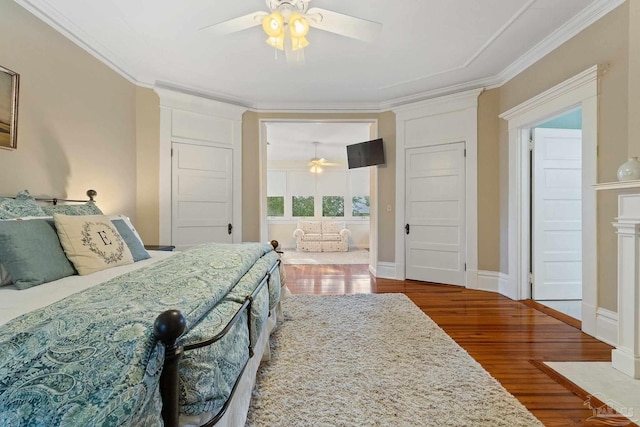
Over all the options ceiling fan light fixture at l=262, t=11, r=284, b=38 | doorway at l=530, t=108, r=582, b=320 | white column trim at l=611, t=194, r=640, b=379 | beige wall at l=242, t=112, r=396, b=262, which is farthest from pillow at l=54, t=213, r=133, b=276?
doorway at l=530, t=108, r=582, b=320

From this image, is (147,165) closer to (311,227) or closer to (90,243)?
(90,243)

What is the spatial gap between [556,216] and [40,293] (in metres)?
4.52

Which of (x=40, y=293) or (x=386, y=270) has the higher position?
(x=40, y=293)

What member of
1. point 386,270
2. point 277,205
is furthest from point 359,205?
point 386,270

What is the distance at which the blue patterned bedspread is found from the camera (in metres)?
0.56

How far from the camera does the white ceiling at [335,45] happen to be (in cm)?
241

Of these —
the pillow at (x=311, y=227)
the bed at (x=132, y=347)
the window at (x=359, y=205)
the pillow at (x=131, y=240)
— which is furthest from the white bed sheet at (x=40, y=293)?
the window at (x=359, y=205)

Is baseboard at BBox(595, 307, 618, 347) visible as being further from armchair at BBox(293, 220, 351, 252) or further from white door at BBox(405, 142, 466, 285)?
armchair at BBox(293, 220, 351, 252)

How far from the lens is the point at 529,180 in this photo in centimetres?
340

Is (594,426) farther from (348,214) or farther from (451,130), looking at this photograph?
(348,214)

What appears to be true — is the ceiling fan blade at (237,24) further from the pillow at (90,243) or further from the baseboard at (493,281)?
the baseboard at (493,281)

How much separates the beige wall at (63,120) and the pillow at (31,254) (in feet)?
3.01

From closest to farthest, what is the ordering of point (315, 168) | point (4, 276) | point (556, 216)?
point (4, 276)
point (556, 216)
point (315, 168)

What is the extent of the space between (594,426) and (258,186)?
407 cm
